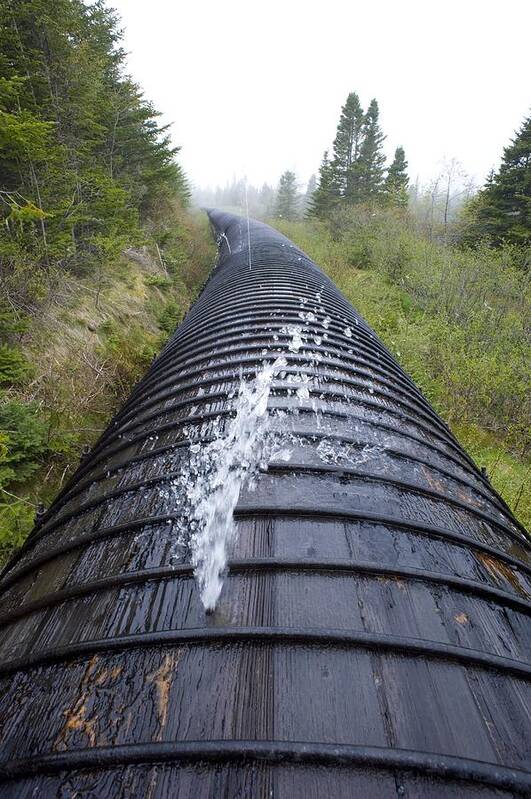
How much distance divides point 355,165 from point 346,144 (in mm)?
2091

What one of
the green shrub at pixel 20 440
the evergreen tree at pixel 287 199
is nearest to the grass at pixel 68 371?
the green shrub at pixel 20 440

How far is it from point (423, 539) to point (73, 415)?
512 cm

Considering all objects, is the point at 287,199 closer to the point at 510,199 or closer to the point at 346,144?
the point at 346,144

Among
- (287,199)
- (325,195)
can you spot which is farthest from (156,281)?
(287,199)

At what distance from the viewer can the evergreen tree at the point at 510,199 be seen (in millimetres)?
14695

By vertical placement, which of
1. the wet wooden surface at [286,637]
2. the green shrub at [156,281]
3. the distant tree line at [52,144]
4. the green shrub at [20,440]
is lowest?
the green shrub at [20,440]

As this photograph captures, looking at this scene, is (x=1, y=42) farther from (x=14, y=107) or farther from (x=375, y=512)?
(x=375, y=512)

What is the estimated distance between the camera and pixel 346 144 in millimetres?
23344

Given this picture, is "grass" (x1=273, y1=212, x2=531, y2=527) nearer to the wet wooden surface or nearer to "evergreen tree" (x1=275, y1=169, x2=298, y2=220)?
the wet wooden surface

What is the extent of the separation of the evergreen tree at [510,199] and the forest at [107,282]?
78 mm

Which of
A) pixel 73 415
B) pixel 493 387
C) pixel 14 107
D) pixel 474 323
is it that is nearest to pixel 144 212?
pixel 14 107

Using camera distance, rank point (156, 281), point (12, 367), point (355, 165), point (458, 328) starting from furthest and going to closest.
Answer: point (355, 165) → point (458, 328) → point (156, 281) → point (12, 367)

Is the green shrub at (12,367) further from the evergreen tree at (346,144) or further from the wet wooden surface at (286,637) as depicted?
the evergreen tree at (346,144)

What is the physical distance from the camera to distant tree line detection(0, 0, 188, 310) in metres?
5.58
